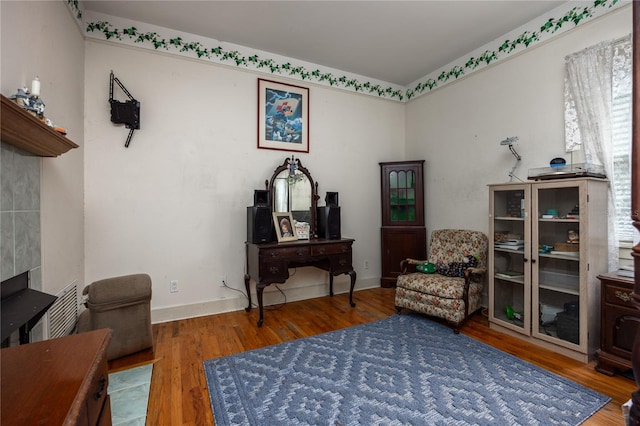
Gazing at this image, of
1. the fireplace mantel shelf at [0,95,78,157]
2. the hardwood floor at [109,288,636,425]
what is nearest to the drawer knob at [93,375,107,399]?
the hardwood floor at [109,288,636,425]

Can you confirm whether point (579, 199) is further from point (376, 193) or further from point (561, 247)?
point (376, 193)

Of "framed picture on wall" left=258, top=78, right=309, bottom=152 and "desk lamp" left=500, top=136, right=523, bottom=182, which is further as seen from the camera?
"framed picture on wall" left=258, top=78, right=309, bottom=152

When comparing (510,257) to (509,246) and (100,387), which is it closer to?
(509,246)

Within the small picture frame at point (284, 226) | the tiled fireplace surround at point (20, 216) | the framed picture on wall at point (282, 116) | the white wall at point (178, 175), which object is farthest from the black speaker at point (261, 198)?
the tiled fireplace surround at point (20, 216)

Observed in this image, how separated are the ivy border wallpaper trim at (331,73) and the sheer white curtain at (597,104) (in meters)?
0.33

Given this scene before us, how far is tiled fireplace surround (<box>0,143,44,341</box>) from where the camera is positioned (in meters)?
1.35

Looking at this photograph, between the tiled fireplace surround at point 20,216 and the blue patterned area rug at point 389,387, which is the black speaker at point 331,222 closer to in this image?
the blue patterned area rug at point 389,387

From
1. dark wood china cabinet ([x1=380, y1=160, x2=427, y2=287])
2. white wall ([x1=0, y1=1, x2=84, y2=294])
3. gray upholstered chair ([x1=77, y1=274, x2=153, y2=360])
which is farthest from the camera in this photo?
dark wood china cabinet ([x1=380, y1=160, x2=427, y2=287])

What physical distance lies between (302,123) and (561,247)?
2.85 m

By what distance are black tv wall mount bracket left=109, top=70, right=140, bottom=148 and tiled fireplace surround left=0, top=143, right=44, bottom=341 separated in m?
1.00

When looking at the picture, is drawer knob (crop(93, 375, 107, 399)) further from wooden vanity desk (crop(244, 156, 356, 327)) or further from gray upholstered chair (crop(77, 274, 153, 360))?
wooden vanity desk (crop(244, 156, 356, 327))

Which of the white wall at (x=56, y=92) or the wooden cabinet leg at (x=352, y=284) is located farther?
the wooden cabinet leg at (x=352, y=284)

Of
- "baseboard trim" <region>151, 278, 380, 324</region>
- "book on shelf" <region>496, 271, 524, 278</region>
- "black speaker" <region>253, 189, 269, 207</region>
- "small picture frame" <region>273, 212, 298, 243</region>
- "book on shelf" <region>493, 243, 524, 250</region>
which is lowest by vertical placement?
"baseboard trim" <region>151, 278, 380, 324</region>

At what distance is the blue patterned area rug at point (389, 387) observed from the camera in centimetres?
155
